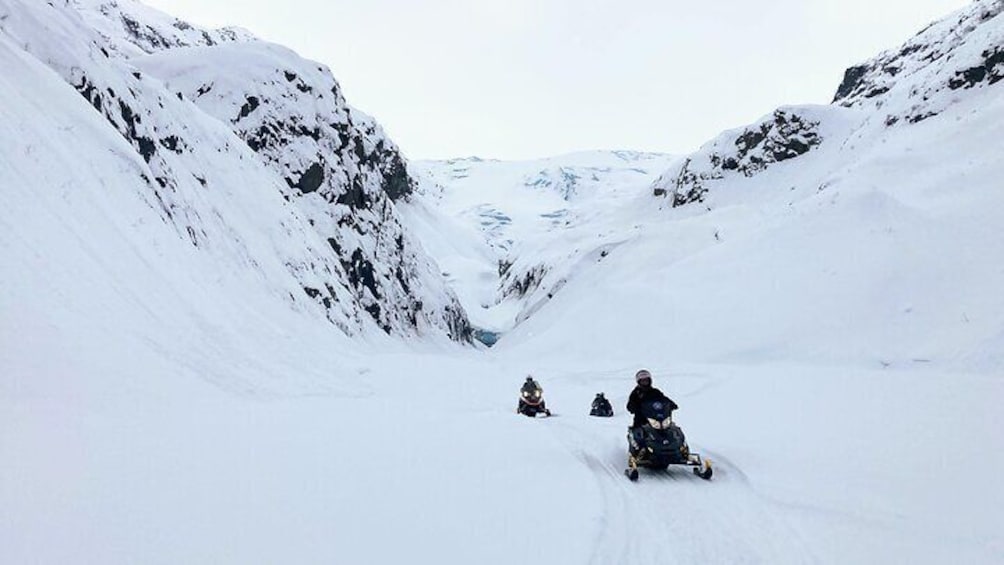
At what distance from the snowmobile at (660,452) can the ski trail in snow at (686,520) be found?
158 millimetres

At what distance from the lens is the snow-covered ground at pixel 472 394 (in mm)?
5871

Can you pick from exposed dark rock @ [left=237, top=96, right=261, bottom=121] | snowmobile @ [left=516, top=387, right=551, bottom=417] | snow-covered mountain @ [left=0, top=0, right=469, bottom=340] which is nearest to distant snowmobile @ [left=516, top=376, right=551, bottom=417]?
snowmobile @ [left=516, top=387, right=551, bottom=417]

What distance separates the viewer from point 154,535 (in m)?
4.78

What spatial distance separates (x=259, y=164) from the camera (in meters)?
38.5

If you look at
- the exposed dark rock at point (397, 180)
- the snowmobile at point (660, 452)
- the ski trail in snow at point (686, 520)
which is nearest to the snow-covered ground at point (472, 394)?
the ski trail in snow at point (686, 520)

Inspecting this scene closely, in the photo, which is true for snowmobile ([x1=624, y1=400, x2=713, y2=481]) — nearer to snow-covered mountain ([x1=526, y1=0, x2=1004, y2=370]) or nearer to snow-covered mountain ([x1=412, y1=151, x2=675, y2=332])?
snow-covered mountain ([x1=526, y1=0, x2=1004, y2=370])

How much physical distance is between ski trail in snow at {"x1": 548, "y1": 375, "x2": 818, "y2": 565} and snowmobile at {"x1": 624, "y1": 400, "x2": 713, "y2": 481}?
0.16 m

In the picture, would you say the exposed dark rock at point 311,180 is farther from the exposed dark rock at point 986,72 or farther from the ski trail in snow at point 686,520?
the exposed dark rock at point 986,72

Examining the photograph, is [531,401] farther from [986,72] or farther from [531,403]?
[986,72]

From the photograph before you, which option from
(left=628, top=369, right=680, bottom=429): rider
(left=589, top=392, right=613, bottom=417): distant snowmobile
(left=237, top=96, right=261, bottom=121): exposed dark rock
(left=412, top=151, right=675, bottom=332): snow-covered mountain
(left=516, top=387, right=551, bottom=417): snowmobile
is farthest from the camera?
(left=412, top=151, right=675, bottom=332): snow-covered mountain

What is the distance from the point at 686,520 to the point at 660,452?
2208 millimetres

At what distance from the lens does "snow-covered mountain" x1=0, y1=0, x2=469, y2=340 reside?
23.7m

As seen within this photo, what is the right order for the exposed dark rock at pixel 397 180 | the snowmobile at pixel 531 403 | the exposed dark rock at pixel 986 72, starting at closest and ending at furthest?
1. the snowmobile at pixel 531 403
2. the exposed dark rock at pixel 986 72
3. the exposed dark rock at pixel 397 180

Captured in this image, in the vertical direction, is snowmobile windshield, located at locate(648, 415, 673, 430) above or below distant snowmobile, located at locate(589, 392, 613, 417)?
above
